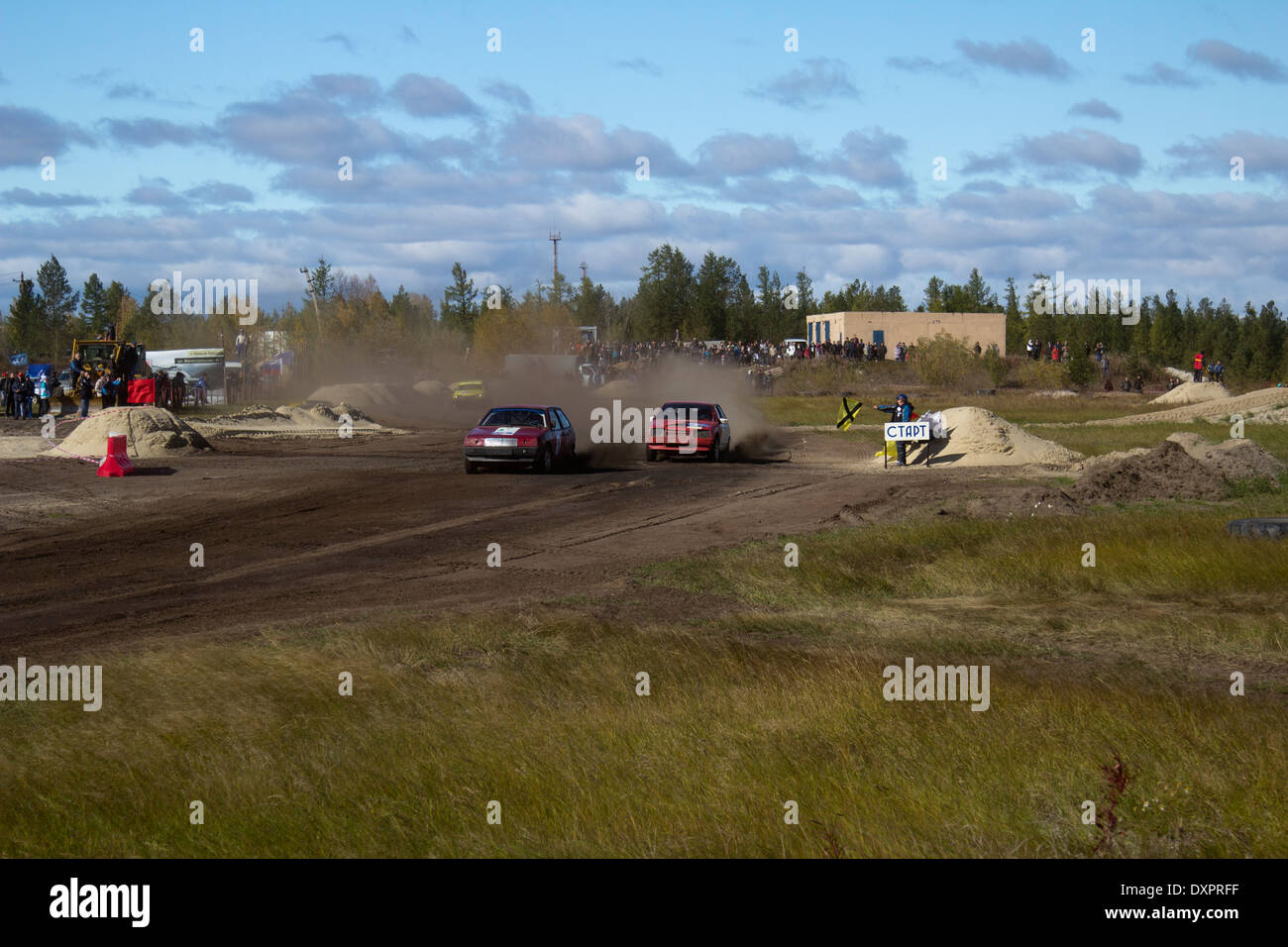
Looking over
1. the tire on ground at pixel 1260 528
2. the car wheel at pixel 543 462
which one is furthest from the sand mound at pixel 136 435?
the tire on ground at pixel 1260 528

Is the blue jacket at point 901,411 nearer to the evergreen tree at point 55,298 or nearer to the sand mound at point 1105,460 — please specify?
the sand mound at point 1105,460

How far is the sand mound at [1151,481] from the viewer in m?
23.8

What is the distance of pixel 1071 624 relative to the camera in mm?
13047

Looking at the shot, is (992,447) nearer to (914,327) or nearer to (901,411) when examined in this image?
(901,411)

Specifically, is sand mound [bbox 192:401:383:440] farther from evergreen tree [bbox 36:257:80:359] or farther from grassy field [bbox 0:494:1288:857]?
evergreen tree [bbox 36:257:80:359]

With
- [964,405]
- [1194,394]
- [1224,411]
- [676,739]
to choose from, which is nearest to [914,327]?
[1194,394]

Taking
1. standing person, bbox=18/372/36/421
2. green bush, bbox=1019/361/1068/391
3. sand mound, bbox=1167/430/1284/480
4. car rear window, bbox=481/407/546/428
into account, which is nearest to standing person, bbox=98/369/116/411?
standing person, bbox=18/372/36/421

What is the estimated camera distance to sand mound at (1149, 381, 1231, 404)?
64938 mm

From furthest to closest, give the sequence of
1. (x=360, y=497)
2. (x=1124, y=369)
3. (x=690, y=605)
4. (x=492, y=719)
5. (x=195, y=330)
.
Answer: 1. (x=195, y=330)
2. (x=1124, y=369)
3. (x=360, y=497)
4. (x=690, y=605)
5. (x=492, y=719)

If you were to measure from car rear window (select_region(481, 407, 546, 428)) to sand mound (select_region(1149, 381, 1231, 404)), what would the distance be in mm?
46366

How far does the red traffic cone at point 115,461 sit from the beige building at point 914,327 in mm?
84471
